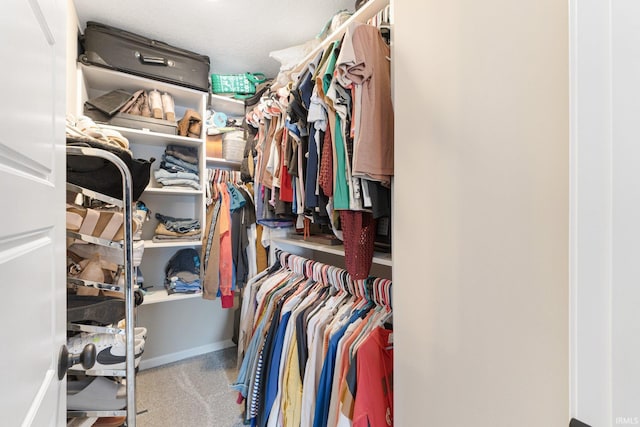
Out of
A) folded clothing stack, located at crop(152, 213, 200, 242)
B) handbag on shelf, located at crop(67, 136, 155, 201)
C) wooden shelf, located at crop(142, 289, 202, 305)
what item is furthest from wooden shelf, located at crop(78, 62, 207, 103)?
wooden shelf, located at crop(142, 289, 202, 305)

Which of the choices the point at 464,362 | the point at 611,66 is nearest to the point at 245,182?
the point at 464,362

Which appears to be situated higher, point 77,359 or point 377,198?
point 377,198

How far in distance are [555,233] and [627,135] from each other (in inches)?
7.8

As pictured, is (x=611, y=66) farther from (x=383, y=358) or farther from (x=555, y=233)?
(x=383, y=358)

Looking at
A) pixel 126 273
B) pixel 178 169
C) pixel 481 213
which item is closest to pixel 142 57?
pixel 178 169

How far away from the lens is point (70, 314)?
0.82 meters

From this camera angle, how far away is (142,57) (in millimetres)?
1830

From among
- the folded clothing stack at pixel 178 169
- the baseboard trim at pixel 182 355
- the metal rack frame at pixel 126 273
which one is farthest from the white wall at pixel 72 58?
the baseboard trim at pixel 182 355

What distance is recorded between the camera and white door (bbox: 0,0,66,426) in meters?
0.35

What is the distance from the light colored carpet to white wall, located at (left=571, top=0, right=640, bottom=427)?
184 cm

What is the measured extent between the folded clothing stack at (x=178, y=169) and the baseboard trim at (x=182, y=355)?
144cm

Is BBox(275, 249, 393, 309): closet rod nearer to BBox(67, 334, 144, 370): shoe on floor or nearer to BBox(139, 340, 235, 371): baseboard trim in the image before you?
BBox(67, 334, 144, 370): shoe on floor

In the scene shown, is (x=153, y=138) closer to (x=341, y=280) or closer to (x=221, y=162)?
(x=221, y=162)

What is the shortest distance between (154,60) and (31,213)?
6.23ft
